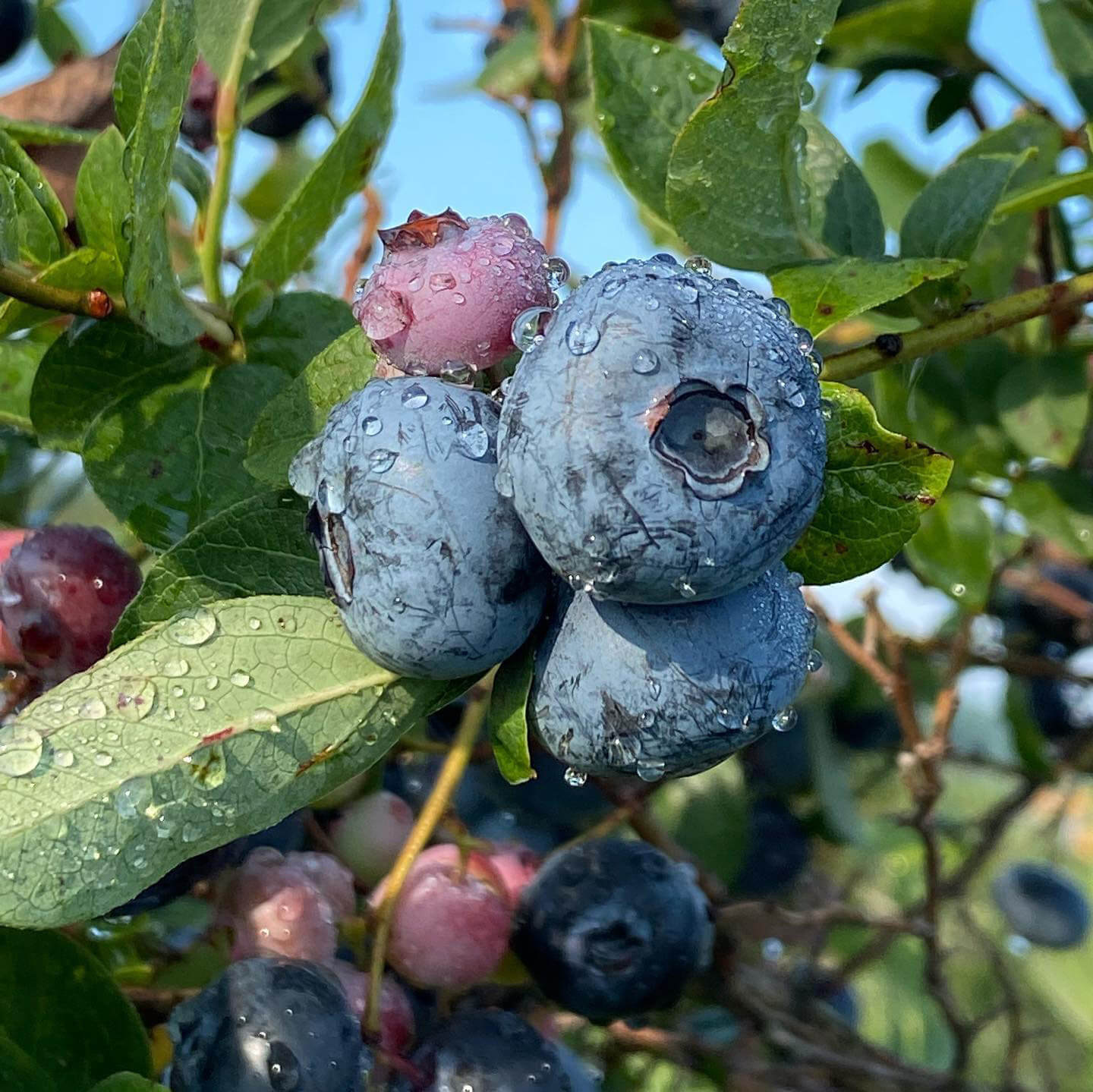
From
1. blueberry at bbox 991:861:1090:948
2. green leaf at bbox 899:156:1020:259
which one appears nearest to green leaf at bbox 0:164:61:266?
green leaf at bbox 899:156:1020:259

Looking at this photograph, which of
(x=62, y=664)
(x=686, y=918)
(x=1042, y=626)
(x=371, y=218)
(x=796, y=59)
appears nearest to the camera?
(x=796, y=59)

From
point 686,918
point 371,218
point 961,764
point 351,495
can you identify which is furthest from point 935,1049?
point 351,495

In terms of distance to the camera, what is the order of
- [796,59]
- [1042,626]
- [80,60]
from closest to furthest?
[796,59], [80,60], [1042,626]

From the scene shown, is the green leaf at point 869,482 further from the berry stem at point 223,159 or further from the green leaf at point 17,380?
the green leaf at point 17,380

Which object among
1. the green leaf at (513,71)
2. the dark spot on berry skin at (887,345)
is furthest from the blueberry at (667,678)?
the green leaf at (513,71)

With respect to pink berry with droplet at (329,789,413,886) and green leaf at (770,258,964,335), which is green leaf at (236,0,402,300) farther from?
pink berry with droplet at (329,789,413,886)

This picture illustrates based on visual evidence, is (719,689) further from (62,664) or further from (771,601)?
(62,664)
